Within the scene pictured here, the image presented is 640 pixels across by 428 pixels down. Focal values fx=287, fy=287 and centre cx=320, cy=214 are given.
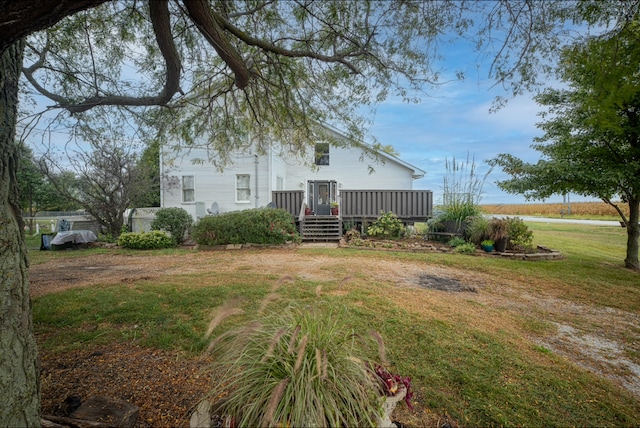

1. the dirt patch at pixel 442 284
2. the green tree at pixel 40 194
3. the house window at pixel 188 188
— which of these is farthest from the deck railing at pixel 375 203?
the green tree at pixel 40 194

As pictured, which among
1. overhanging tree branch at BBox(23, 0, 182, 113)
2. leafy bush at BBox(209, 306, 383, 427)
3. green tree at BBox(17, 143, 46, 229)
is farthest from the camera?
green tree at BBox(17, 143, 46, 229)

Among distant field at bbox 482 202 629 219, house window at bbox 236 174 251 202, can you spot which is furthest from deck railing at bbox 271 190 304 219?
distant field at bbox 482 202 629 219

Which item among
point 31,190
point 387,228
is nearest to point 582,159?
point 387,228

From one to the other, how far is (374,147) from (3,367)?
575 centimetres

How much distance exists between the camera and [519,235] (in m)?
9.59

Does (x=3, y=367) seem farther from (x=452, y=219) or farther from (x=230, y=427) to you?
(x=452, y=219)

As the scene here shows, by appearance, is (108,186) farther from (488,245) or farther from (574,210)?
(574,210)

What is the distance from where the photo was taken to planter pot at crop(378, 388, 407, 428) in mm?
1631

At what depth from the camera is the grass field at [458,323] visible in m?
2.36

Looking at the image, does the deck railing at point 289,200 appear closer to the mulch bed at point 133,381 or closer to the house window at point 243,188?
the house window at point 243,188

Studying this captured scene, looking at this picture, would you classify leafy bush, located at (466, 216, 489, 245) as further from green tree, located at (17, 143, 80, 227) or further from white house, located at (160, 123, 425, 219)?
green tree, located at (17, 143, 80, 227)

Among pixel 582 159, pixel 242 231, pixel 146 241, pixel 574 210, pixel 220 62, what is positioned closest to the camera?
pixel 220 62

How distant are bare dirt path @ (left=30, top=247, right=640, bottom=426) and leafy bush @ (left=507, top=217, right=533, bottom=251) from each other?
141 inches

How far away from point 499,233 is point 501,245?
16.0 inches
